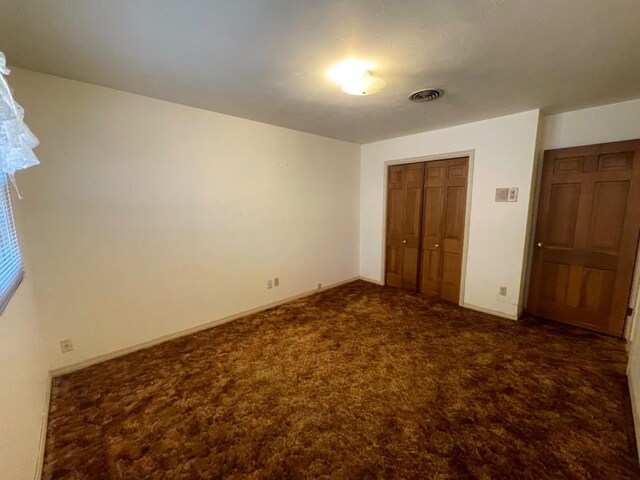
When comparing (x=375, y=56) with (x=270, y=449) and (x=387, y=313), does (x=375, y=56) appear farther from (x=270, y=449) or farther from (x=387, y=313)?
(x=387, y=313)

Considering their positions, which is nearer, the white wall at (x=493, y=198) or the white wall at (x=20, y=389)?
the white wall at (x=20, y=389)

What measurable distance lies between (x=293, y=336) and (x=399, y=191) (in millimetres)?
2729

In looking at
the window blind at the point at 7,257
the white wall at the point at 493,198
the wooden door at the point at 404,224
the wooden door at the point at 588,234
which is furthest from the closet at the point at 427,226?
the window blind at the point at 7,257

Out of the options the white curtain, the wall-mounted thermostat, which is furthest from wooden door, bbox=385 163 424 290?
the white curtain

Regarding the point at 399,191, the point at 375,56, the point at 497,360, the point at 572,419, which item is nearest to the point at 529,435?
the point at 572,419

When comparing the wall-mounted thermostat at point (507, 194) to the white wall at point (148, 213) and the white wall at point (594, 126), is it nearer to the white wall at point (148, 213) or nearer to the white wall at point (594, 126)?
the white wall at point (594, 126)

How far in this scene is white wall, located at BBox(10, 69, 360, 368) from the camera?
2.12m

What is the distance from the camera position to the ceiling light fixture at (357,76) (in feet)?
6.29

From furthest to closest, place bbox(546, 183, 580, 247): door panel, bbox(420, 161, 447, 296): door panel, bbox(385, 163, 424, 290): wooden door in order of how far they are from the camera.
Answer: bbox(385, 163, 424, 290): wooden door, bbox(420, 161, 447, 296): door panel, bbox(546, 183, 580, 247): door panel

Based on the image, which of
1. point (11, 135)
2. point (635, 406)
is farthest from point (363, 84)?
point (635, 406)

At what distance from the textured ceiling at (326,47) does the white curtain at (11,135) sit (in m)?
0.57

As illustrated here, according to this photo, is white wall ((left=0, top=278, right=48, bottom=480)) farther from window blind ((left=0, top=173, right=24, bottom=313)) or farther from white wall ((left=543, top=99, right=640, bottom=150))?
white wall ((left=543, top=99, right=640, bottom=150))

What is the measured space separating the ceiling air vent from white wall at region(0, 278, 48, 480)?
10.2 ft

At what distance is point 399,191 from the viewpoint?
423 cm
